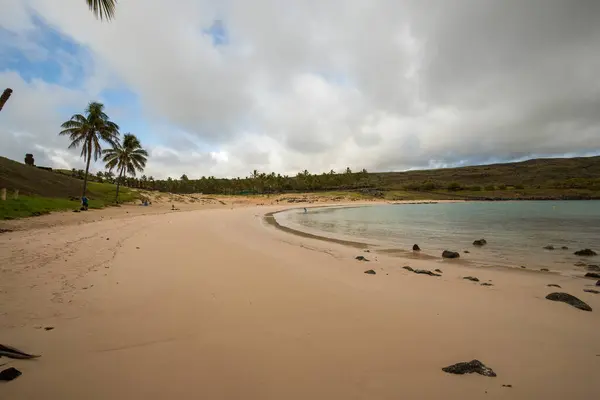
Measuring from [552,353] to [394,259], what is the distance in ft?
23.2

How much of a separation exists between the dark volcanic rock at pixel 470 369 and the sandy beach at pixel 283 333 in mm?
72

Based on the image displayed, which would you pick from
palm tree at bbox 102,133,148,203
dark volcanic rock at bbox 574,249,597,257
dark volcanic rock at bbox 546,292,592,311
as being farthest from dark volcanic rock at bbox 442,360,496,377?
palm tree at bbox 102,133,148,203

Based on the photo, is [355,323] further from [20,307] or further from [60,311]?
[20,307]

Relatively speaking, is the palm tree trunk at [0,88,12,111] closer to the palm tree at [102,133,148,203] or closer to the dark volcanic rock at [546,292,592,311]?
the dark volcanic rock at [546,292,592,311]

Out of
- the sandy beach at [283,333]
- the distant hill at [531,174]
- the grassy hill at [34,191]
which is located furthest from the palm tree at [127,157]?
the distant hill at [531,174]

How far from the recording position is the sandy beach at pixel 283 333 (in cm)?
305

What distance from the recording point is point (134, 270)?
25.7ft

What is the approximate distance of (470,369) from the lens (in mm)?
3332

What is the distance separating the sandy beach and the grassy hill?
16899mm

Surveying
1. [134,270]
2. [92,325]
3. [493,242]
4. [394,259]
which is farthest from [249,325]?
[493,242]

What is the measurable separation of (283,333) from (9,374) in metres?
3.26

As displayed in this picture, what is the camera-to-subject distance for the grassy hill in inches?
800

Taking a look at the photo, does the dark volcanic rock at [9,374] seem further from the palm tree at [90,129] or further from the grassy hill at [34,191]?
the palm tree at [90,129]

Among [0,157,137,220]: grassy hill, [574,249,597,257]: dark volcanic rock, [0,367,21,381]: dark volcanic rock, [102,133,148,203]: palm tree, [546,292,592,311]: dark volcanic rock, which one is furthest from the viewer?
[102,133,148,203]: palm tree
